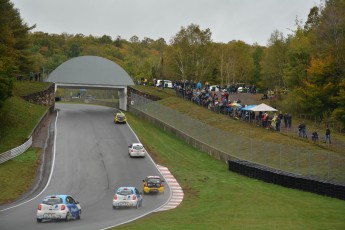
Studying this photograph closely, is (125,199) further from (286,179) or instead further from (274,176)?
(274,176)

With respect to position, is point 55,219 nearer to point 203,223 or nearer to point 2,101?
point 203,223

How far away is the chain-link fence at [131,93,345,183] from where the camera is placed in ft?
126

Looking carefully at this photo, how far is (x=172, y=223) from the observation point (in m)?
26.5

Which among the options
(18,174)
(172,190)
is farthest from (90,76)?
(172,190)

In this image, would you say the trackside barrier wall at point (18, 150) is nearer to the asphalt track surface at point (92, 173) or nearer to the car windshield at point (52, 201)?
the asphalt track surface at point (92, 173)

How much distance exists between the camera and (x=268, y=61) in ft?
341

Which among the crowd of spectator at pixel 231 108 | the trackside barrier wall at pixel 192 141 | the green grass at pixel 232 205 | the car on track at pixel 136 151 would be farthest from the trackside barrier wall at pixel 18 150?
the crowd of spectator at pixel 231 108

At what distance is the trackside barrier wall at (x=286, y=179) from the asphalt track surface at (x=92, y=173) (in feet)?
23.4

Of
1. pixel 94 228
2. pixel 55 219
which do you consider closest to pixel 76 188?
pixel 55 219

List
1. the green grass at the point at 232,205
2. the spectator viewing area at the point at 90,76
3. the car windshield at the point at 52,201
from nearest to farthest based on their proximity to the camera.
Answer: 1. the green grass at the point at 232,205
2. the car windshield at the point at 52,201
3. the spectator viewing area at the point at 90,76

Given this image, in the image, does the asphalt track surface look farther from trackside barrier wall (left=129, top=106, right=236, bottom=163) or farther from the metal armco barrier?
trackside barrier wall (left=129, top=106, right=236, bottom=163)

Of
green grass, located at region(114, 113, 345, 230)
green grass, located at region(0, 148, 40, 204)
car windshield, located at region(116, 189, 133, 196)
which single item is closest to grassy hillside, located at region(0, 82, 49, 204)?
green grass, located at region(0, 148, 40, 204)

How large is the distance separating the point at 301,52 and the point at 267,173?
45004 millimetres

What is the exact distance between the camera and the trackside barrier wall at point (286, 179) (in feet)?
117
